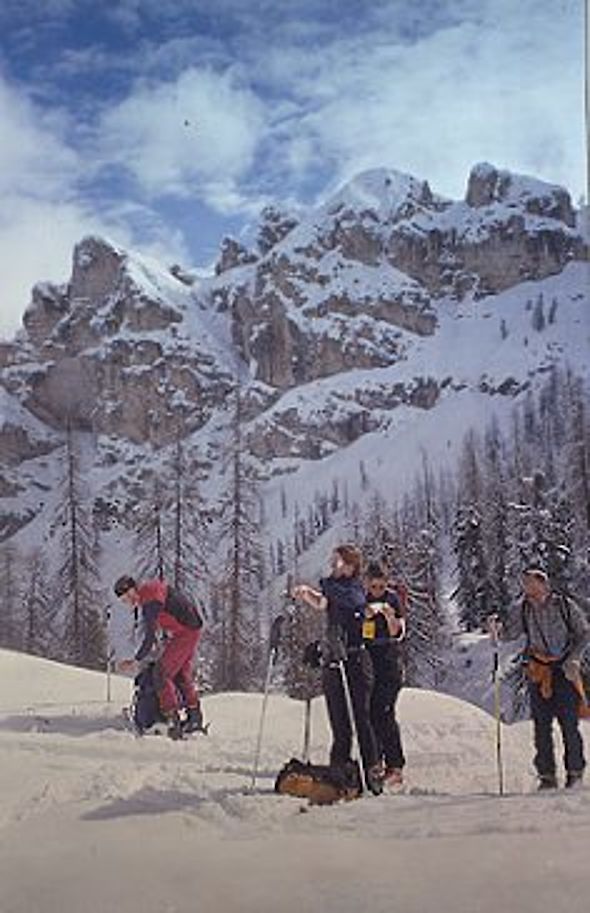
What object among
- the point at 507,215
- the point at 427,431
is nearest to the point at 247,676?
the point at 427,431

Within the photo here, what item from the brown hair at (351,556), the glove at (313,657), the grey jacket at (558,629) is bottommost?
the glove at (313,657)

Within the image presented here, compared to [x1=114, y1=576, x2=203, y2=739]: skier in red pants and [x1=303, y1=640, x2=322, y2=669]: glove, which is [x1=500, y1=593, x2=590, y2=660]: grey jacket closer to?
[x1=303, y1=640, x2=322, y2=669]: glove

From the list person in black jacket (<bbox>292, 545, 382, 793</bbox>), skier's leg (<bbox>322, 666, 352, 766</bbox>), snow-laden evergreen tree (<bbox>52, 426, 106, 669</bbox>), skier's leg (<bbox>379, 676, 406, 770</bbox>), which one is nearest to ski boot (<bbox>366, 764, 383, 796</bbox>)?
person in black jacket (<bbox>292, 545, 382, 793</bbox>)

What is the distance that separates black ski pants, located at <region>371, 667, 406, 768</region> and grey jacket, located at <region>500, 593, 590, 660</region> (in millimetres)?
922

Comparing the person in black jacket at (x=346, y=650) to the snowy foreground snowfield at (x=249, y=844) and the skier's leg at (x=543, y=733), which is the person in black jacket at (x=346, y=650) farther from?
the skier's leg at (x=543, y=733)

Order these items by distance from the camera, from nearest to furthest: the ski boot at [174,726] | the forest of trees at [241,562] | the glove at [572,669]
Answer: the glove at [572,669] → the ski boot at [174,726] → the forest of trees at [241,562]

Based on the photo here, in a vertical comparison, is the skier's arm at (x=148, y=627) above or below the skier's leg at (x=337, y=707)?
above

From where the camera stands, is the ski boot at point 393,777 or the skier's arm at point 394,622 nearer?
the ski boot at point 393,777

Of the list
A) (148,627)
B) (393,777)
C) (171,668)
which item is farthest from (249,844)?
(171,668)

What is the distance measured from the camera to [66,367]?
7362 inches

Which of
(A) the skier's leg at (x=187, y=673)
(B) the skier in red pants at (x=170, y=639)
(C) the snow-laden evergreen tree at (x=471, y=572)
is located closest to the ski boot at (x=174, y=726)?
(B) the skier in red pants at (x=170, y=639)

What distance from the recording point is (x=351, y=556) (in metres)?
5.78

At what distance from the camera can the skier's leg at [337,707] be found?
225 inches

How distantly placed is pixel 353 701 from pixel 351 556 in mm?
811
